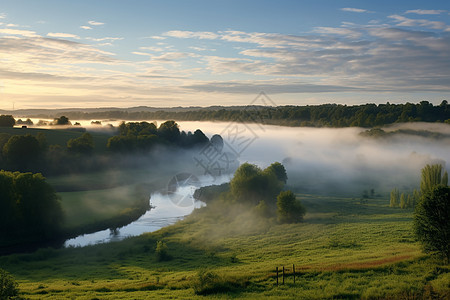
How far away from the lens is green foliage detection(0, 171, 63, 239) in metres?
58.4

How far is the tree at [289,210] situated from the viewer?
2400 inches

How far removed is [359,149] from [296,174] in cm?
7168

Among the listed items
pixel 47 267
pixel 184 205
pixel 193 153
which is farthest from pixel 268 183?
pixel 193 153

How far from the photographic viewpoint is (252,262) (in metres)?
39.6

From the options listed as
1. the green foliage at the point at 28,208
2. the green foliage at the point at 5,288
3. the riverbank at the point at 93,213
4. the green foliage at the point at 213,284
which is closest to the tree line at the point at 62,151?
the riverbank at the point at 93,213

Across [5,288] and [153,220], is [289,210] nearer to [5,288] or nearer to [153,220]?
[153,220]

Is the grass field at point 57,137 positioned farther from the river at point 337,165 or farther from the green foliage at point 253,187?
the green foliage at point 253,187

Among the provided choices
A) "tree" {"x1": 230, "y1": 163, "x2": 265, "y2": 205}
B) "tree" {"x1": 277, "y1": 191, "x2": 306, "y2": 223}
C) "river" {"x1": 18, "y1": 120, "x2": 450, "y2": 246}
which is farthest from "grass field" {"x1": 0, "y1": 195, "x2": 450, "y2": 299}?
"river" {"x1": 18, "y1": 120, "x2": 450, "y2": 246}

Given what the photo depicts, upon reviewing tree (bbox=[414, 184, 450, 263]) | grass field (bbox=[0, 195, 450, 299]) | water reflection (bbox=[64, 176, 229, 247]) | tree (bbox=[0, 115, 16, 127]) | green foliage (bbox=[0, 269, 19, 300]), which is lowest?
water reflection (bbox=[64, 176, 229, 247])

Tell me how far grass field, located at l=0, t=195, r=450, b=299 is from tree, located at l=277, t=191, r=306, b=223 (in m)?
2.22

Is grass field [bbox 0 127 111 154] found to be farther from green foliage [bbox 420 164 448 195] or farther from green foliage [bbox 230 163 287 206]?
green foliage [bbox 420 164 448 195]

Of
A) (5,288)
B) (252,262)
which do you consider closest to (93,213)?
(252,262)

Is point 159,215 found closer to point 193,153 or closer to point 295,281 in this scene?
point 295,281

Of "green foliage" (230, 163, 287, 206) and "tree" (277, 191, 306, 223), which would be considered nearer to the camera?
"tree" (277, 191, 306, 223)
